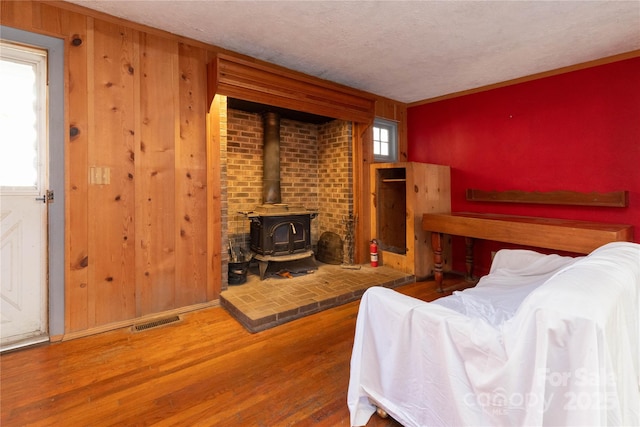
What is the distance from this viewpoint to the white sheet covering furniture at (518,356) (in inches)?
35.2

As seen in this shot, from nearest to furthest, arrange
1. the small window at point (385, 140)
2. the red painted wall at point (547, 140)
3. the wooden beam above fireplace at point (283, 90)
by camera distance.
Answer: the wooden beam above fireplace at point (283, 90), the red painted wall at point (547, 140), the small window at point (385, 140)

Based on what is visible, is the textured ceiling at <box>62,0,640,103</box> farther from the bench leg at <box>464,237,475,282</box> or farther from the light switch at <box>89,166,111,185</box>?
the bench leg at <box>464,237,475,282</box>

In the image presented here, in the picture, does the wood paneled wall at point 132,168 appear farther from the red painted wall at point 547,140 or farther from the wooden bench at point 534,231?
the red painted wall at point 547,140

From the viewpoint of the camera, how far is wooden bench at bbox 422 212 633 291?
2402 millimetres

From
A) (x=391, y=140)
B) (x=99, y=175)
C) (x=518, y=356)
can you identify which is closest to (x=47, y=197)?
(x=99, y=175)

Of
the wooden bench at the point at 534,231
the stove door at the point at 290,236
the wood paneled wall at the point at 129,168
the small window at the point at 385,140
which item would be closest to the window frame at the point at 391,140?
the small window at the point at 385,140

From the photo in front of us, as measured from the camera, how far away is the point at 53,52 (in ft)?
7.13

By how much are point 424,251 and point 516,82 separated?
221 centimetres

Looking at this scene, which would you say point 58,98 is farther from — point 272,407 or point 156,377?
point 272,407

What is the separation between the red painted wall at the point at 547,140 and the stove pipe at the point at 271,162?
2.20 m

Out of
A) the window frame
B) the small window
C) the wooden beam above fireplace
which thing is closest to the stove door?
the wooden beam above fireplace

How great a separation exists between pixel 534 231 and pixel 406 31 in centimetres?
203

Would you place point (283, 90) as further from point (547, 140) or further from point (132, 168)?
point (547, 140)

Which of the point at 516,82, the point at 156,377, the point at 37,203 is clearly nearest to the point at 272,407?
the point at 156,377
